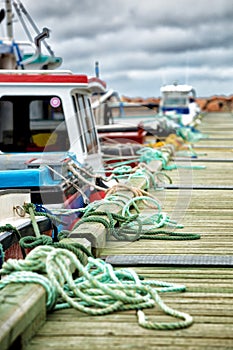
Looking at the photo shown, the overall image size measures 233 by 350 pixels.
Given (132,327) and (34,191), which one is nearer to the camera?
(132,327)

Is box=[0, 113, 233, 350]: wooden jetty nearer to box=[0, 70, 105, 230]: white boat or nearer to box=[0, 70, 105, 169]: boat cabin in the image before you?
box=[0, 70, 105, 230]: white boat

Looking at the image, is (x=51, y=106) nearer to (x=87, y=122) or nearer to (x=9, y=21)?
(x=87, y=122)

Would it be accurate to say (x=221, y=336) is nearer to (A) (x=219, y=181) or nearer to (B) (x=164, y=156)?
(A) (x=219, y=181)

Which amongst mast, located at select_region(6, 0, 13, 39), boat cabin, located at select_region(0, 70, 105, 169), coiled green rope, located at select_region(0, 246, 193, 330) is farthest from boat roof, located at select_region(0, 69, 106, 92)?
mast, located at select_region(6, 0, 13, 39)

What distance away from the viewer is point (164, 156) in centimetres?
1116

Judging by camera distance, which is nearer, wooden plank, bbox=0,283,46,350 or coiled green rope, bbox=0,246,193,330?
wooden plank, bbox=0,283,46,350

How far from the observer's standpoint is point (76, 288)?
3.50 metres

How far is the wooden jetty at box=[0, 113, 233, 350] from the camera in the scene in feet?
9.91

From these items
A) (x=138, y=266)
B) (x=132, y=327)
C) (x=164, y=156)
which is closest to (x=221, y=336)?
(x=132, y=327)

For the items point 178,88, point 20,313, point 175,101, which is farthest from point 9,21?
point 175,101

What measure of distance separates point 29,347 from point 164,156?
8301 millimetres

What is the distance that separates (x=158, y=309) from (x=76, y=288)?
0.44m

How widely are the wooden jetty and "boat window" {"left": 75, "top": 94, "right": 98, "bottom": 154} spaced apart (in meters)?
2.89

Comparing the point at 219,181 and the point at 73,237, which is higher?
the point at 73,237
